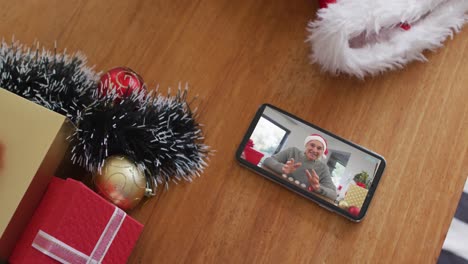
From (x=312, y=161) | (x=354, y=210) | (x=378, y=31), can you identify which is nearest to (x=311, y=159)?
Result: (x=312, y=161)

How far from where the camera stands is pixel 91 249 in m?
0.60

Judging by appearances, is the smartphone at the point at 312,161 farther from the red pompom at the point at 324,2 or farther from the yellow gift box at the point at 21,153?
the yellow gift box at the point at 21,153

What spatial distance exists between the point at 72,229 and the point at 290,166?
341 mm

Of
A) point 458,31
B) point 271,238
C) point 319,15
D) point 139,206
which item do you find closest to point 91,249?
point 139,206

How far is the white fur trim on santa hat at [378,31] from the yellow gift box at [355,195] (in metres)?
0.19

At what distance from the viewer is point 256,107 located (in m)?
0.75

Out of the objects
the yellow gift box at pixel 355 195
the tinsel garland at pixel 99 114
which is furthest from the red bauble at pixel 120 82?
the yellow gift box at pixel 355 195

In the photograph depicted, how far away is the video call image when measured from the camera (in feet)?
2.35

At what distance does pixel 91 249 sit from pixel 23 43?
15.0 inches

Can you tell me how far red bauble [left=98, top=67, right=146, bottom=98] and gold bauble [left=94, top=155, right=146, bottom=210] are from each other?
0.33 feet

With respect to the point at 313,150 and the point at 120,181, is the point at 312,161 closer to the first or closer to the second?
the point at 313,150

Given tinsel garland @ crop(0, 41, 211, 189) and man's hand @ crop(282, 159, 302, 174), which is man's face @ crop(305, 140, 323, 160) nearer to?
man's hand @ crop(282, 159, 302, 174)

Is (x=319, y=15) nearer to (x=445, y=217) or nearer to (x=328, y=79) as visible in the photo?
(x=328, y=79)

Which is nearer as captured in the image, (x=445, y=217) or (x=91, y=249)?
(x=91, y=249)
